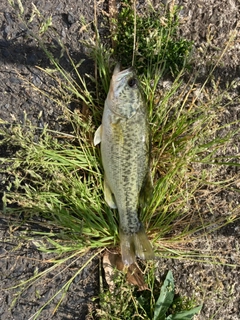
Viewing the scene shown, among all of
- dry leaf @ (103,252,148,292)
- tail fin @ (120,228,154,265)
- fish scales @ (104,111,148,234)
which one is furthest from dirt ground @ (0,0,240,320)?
fish scales @ (104,111,148,234)

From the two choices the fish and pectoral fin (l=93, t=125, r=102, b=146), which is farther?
pectoral fin (l=93, t=125, r=102, b=146)

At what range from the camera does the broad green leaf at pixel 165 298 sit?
9.43 feet

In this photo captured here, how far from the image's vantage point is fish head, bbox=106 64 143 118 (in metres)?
2.48

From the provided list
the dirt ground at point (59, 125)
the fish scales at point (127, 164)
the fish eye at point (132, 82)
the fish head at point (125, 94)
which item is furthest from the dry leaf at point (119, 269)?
the fish eye at point (132, 82)

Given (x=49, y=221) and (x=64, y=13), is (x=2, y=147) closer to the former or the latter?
(x=49, y=221)

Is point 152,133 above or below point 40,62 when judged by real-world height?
below

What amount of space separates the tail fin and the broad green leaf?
0.35 m

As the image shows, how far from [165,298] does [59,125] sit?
133 centimetres

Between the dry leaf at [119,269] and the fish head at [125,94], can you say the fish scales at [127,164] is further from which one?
the dry leaf at [119,269]

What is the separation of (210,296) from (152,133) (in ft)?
3.79

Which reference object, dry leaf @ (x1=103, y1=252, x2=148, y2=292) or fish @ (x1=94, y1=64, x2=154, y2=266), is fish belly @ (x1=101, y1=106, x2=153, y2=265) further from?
dry leaf @ (x1=103, y1=252, x2=148, y2=292)

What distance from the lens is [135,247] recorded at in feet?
9.04

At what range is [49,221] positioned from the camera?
285 cm

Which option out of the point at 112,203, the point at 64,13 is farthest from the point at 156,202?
the point at 64,13
